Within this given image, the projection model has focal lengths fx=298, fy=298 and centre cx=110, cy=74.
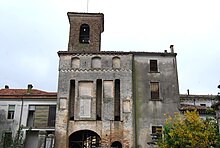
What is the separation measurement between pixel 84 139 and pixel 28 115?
23.3 ft

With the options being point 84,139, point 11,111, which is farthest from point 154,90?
point 11,111

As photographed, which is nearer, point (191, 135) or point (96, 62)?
point (191, 135)

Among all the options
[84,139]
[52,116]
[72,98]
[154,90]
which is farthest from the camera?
[52,116]

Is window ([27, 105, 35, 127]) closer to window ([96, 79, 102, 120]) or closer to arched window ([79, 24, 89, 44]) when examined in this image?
window ([96, 79, 102, 120])

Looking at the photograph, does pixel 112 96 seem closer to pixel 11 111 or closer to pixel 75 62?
pixel 75 62

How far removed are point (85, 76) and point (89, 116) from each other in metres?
4.44

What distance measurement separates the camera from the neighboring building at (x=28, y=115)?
1275 inches

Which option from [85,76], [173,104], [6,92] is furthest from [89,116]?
[6,92]

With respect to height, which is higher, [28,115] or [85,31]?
[85,31]

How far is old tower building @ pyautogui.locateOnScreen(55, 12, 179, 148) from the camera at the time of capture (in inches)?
1200

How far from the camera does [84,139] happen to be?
104ft

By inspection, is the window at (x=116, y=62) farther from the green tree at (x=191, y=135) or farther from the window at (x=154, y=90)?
the green tree at (x=191, y=135)

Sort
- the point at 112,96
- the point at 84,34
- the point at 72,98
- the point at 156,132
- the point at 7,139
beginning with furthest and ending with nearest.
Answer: the point at 84,34, the point at 72,98, the point at 7,139, the point at 112,96, the point at 156,132

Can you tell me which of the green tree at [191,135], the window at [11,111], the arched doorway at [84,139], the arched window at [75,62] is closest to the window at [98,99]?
the arched doorway at [84,139]
